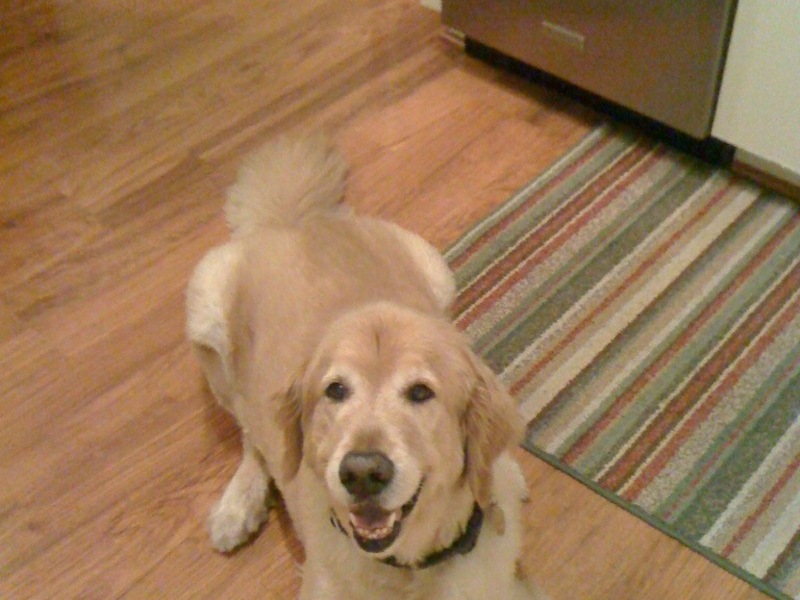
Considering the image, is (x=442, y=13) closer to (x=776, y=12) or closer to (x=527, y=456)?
(x=776, y=12)

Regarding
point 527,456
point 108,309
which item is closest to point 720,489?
point 527,456

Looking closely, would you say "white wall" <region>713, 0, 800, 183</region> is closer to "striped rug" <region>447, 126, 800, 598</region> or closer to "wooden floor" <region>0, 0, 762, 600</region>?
"striped rug" <region>447, 126, 800, 598</region>

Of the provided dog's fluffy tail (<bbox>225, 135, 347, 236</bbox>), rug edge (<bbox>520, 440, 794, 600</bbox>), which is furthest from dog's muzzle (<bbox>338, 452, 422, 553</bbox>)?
dog's fluffy tail (<bbox>225, 135, 347, 236</bbox>)

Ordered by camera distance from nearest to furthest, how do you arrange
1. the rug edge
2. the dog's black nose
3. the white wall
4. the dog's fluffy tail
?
the dog's black nose → the rug edge → the dog's fluffy tail → the white wall

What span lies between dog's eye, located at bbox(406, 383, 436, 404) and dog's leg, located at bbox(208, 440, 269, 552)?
651 millimetres

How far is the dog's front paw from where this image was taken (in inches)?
65.7

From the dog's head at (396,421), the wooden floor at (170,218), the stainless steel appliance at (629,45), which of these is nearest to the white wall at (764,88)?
the stainless steel appliance at (629,45)

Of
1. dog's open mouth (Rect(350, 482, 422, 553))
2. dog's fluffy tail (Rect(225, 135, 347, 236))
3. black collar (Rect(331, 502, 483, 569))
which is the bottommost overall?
black collar (Rect(331, 502, 483, 569))

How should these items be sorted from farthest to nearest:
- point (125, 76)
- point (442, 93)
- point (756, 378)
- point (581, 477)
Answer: point (125, 76), point (442, 93), point (756, 378), point (581, 477)

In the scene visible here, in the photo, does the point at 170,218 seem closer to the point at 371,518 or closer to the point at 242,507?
the point at 242,507

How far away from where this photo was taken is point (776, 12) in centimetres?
198

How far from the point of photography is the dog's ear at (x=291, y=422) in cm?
130

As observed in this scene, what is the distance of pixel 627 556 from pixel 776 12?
1286mm

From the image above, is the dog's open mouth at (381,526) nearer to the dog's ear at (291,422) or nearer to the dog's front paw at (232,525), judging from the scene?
the dog's ear at (291,422)
